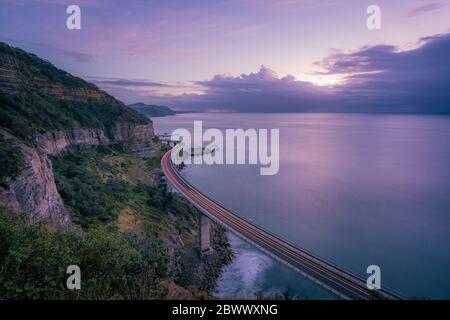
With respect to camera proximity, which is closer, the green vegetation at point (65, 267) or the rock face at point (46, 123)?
the green vegetation at point (65, 267)

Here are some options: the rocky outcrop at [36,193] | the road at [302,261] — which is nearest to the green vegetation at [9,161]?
the rocky outcrop at [36,193]

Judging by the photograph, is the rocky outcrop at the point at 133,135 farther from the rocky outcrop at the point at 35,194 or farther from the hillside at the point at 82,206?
the rocky outcrop at the point at 35,194

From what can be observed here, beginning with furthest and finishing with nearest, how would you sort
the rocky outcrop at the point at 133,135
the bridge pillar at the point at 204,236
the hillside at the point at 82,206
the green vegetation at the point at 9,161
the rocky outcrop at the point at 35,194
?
the rocky outcrop at the point at 133,135 < the bridge pillar at the point at 204,236 < the rocky outcrop at the point at 35,194 < the green vegetation at the point at 9,161 < the hillside at the point at 82,206

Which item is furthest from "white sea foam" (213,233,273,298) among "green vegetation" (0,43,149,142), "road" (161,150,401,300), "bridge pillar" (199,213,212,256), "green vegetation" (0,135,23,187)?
"green vegetation" (0,43,149,142)

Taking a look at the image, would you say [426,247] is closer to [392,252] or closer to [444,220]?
[392,252]

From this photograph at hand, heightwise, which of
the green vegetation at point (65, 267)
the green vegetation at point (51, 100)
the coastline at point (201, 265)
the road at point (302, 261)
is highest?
the green vegetation at point (51, 100)

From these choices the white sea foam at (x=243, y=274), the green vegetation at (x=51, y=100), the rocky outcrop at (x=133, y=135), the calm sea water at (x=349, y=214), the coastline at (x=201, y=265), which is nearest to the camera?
the white sea foam at (x=243, y=274)
